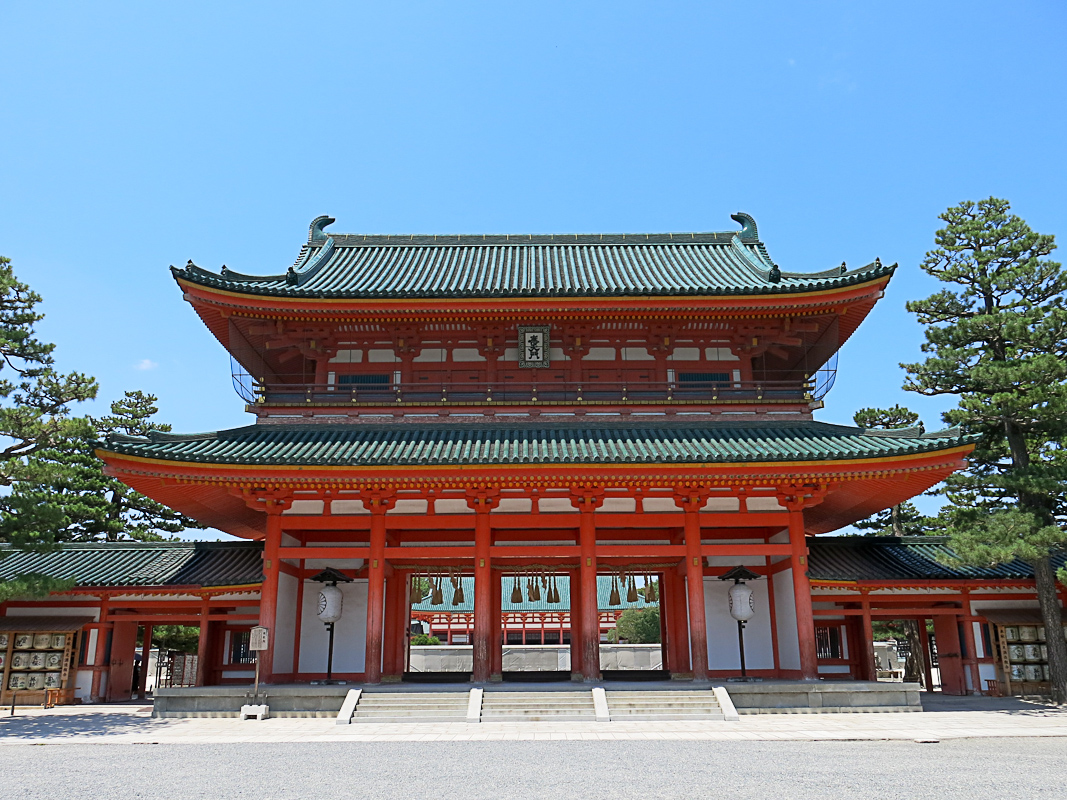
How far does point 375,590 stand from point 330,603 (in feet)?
4.37

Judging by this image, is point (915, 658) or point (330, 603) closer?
point (330, 603)

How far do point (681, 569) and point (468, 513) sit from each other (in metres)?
6.12

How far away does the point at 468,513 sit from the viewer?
2005 centimetres

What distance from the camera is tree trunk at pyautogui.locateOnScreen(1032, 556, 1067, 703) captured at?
19.3 meters

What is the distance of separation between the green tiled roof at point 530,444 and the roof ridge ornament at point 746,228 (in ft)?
29.6

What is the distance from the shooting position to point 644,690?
17203 mm

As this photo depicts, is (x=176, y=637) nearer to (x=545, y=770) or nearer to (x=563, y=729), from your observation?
(x=563, y=729)

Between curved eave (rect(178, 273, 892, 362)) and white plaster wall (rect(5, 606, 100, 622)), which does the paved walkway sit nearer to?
white plaster wall (rect(5, 606, 100, 622))

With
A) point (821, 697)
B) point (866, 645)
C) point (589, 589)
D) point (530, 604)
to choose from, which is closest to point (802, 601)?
point (821, 697)

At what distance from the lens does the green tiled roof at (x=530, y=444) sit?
17734mm

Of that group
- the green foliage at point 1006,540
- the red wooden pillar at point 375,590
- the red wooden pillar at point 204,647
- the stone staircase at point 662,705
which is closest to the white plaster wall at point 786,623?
the stone staircase at point 662,705

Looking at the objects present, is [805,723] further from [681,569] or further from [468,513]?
[468,513]

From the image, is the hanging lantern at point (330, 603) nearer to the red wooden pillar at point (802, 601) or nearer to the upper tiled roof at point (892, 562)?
the red wooden pillar at point (802, 601)

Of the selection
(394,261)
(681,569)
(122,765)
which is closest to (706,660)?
(681,569)
